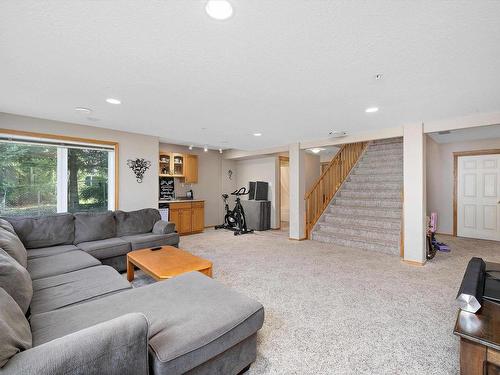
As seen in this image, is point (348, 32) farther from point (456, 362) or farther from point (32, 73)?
point (32, 73)

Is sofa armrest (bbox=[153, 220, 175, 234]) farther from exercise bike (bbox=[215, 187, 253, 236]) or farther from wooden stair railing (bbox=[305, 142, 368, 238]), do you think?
wooden stair railing (bbox=[305, 142, 368, 238])

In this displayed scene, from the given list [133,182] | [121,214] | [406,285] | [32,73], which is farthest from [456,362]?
[133,182]

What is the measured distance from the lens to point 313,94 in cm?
267

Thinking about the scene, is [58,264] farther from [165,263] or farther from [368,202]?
[368,202]

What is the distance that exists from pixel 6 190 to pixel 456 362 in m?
5.55

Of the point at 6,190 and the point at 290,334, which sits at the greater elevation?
Result: the point at 6,190

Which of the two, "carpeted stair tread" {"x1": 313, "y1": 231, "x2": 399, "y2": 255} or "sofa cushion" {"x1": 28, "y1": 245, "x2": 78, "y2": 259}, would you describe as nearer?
"sofa cushion" {"x1": 28, "y1": 245, "x2": 78, "y2": 259}

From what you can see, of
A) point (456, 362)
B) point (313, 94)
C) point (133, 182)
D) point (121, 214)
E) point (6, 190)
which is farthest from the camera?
point (133, 182)

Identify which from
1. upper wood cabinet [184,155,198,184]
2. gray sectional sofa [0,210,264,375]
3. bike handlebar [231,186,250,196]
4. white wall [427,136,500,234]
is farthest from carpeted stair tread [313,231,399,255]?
gray sectional sofa [0,210,264,375]

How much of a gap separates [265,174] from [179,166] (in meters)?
2.50

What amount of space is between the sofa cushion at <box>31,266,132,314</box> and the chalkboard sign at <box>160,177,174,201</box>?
3954mm

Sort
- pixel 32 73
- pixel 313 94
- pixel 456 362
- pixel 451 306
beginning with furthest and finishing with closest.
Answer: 1. pixel 313 94
2. pixel 451 306
3. pixel 32 73
4. pixel 456 362

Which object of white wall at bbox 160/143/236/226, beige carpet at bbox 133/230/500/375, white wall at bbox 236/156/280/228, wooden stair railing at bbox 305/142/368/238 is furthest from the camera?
white wall at bbox 236/156/280/228

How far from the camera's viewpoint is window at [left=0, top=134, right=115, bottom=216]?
11.9ft
